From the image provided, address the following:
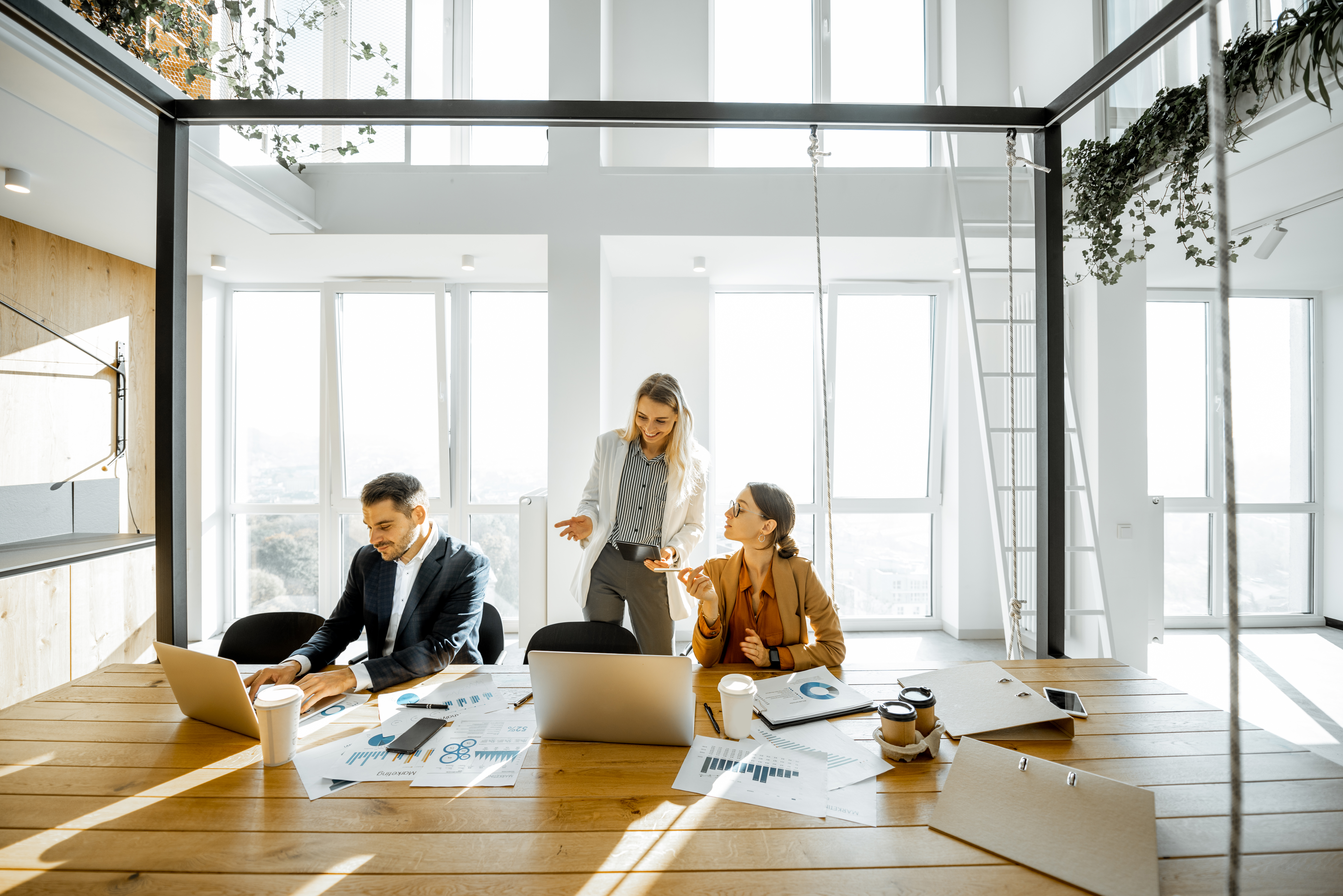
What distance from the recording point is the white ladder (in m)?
3.51

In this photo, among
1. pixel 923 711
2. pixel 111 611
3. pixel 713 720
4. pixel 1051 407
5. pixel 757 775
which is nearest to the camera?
pixel 757 775

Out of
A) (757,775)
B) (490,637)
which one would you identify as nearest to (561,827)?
(757,775)

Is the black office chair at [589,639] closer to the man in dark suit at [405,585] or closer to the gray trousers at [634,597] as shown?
the man in dark suit at [405,585]

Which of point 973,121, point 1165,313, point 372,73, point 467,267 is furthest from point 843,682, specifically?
→ point 1165,313

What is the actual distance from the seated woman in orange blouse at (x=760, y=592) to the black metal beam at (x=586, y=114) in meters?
1.14

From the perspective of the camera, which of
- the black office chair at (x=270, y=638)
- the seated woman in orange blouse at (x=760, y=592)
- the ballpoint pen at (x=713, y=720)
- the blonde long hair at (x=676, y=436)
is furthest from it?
the blonde long hair at (x=676, y=436)

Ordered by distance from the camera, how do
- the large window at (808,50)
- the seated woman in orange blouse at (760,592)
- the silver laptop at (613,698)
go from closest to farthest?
1. the silver laptop at (613,698)
2. the seated woman in orange blouse at (760,592)
3. the large window at (808,50)

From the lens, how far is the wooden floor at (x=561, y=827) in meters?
0.95

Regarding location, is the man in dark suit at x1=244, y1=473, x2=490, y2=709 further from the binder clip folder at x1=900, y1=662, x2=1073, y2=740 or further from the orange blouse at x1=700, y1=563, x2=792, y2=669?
the binder clip folder at x1=900, y1=662, x2=1073, y2=740

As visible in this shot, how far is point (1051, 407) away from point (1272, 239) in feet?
9.28

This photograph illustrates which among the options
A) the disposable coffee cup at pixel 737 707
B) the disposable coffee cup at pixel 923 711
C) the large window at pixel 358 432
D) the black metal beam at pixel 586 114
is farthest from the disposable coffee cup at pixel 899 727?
the large window at pixel 358 432

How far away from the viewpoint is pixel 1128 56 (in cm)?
167

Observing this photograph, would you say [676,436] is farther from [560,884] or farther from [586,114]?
[560,884]

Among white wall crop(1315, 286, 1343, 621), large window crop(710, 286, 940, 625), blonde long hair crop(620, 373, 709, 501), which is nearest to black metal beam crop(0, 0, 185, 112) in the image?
blonde long hair crop(620, 373, 709, 501)
